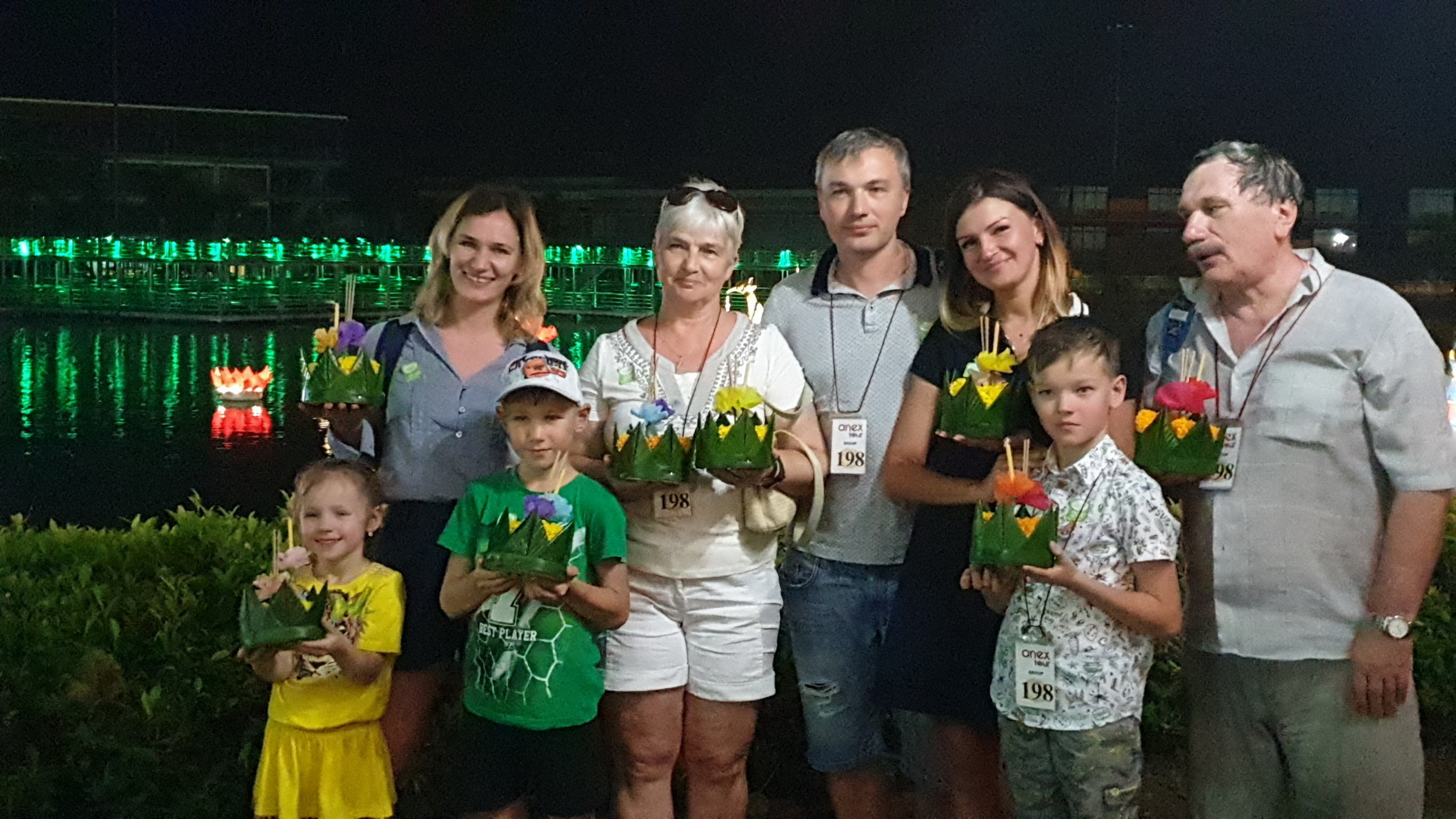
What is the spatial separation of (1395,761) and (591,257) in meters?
14.1

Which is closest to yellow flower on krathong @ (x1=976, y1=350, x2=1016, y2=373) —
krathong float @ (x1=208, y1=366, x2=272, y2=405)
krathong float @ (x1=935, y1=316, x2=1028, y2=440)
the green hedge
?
krathong float @ (x1=935, y1=316, x2=1028, y2=440)

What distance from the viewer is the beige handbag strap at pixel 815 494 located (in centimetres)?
295

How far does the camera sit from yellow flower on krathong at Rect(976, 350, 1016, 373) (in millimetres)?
2695

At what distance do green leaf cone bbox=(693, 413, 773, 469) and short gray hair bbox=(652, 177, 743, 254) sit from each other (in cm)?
46

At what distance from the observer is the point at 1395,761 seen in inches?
105

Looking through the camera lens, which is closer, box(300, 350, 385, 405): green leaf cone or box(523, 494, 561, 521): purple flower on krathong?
box(523, 494, 561, 521): purple flower on krathong

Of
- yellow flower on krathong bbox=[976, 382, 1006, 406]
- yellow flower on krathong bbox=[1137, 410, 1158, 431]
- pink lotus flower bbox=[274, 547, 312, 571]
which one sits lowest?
pink lotus flower bbox=[274, 547, 312, 571]

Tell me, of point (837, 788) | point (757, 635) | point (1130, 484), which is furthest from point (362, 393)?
point (1130, 484)

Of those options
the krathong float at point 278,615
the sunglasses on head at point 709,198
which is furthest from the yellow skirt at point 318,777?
the sunglasses on head at point 709,198

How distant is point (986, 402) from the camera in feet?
8.86

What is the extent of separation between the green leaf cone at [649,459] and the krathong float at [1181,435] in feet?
3.21

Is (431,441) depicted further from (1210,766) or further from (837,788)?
(1210,766)

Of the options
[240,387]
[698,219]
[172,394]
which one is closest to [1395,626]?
[698,219]

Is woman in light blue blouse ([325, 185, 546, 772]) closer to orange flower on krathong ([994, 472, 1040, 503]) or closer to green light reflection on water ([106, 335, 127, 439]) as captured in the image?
orange flower on krathong ([994, 472, 1040, 503])
